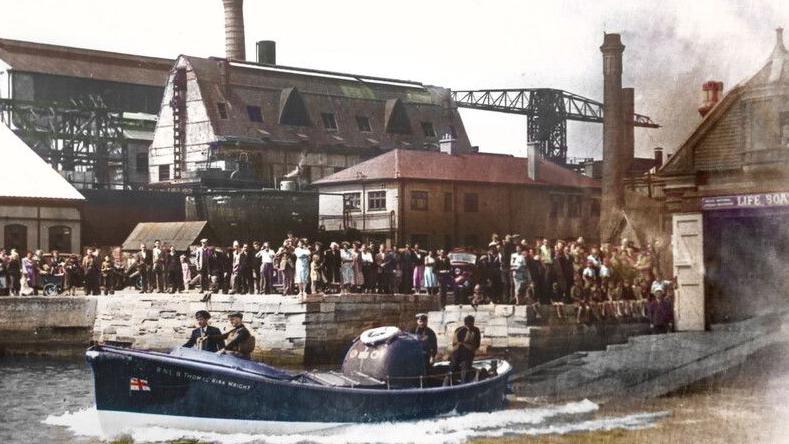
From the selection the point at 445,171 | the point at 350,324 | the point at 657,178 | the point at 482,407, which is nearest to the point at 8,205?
the point at 350,324

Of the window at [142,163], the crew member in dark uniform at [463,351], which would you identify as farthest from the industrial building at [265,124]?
the crew member in dark uniform at [463,351]

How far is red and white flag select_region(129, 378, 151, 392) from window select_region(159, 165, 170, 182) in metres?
5.64

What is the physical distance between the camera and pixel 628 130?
1098 centimetres

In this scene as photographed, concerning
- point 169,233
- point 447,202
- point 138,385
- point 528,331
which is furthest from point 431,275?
point 138,385

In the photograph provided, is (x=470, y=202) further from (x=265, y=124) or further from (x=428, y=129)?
(x=265, y=124)

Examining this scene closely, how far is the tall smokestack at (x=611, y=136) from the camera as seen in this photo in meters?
10.3

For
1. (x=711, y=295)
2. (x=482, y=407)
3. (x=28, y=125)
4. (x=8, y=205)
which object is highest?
(x=28, y=125)

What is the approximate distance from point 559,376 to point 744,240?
2507 millimetres

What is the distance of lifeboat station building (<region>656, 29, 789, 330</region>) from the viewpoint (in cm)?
959

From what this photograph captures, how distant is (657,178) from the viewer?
11273mm

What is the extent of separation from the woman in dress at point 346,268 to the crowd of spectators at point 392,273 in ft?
0.04

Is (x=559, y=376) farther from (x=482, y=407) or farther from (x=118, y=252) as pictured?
(x=118, y=252)

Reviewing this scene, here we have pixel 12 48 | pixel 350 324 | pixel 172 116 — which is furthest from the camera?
pixel 172 116

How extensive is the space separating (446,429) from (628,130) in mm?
3360
